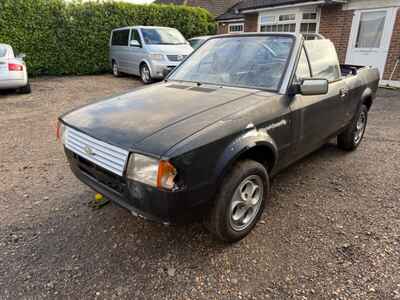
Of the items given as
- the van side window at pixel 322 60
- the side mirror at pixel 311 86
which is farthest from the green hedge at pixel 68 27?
the side mirror at pixel 311 86

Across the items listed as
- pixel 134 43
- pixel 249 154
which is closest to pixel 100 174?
pixel 249 154

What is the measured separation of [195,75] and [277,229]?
1858 mm

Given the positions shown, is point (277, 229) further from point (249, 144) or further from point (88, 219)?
point (88, 219)

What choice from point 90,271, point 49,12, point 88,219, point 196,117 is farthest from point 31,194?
point 49,12

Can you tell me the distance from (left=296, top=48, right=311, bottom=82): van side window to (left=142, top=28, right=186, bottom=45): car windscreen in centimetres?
768

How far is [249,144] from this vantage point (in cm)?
209

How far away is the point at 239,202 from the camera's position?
7.44 feet

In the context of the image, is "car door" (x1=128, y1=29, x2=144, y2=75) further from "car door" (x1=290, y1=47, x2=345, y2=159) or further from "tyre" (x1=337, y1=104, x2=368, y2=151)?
"car door" (x1=290, y1=47, x2=345, y2=159)

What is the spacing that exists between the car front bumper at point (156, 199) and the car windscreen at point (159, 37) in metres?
8.56

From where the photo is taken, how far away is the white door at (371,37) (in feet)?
29.6

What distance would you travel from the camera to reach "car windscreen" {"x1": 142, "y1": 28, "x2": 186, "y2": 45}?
968 cm

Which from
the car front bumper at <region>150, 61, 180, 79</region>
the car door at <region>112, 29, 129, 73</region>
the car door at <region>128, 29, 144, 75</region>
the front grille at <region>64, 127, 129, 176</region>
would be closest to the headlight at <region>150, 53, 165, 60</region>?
the car front bumper at <region>150, 61, 180, 79</region>

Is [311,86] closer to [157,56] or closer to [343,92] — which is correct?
[343,92]

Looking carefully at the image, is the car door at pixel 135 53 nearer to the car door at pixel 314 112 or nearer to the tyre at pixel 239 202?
the car door at pixel 314 112
